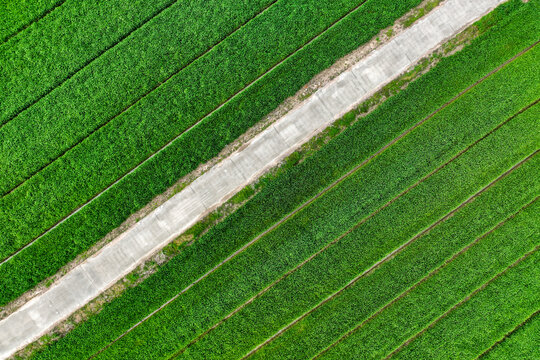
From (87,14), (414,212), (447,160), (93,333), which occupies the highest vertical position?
(87,14)

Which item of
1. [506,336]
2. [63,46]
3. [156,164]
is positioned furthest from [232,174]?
[506,336]

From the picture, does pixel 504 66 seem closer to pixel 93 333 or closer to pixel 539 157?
pixel 539 157

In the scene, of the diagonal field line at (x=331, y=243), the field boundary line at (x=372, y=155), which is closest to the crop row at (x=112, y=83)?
the field boundary line at (x=372, y=155)

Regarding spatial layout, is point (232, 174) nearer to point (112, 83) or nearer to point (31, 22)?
point (112, 83)

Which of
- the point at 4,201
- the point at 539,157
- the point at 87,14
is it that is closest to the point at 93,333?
the point at 4,201

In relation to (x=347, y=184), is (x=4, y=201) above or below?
above
